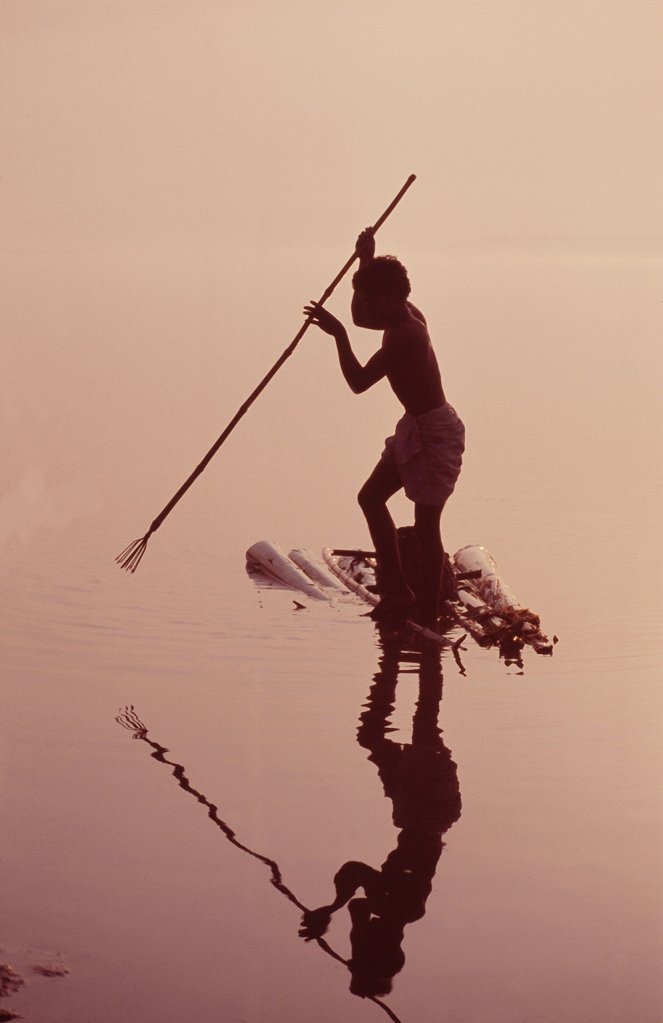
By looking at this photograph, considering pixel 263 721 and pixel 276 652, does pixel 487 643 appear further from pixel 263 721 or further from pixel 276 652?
pixel 263 721

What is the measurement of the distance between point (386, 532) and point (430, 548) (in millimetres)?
272

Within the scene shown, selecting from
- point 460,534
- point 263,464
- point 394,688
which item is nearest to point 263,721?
point 394,688

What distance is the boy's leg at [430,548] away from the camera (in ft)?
30.1

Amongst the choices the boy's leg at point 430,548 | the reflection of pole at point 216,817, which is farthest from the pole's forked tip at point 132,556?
the reflection of pole at point 216,817

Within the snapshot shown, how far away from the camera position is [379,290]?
8.79 meters

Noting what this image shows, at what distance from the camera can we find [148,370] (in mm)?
23812

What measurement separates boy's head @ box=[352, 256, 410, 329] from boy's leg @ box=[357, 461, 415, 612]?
2.80ft

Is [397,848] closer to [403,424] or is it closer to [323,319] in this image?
[323,319]

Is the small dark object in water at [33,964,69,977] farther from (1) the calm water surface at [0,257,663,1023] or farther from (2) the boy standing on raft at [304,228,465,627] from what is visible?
(2) the boy standing on raft at [304,228,465,627]

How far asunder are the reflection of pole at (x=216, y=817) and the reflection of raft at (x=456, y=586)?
2194 millimetres

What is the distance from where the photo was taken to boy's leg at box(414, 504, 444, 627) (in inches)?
361

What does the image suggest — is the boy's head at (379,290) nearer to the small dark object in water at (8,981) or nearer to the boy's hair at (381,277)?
the boy's hair at (381,277)

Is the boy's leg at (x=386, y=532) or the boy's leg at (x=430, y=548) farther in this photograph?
the boy's leg at (x=386, y=532)

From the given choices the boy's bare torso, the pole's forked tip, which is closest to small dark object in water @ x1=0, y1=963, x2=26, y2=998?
the boy's bare torso
